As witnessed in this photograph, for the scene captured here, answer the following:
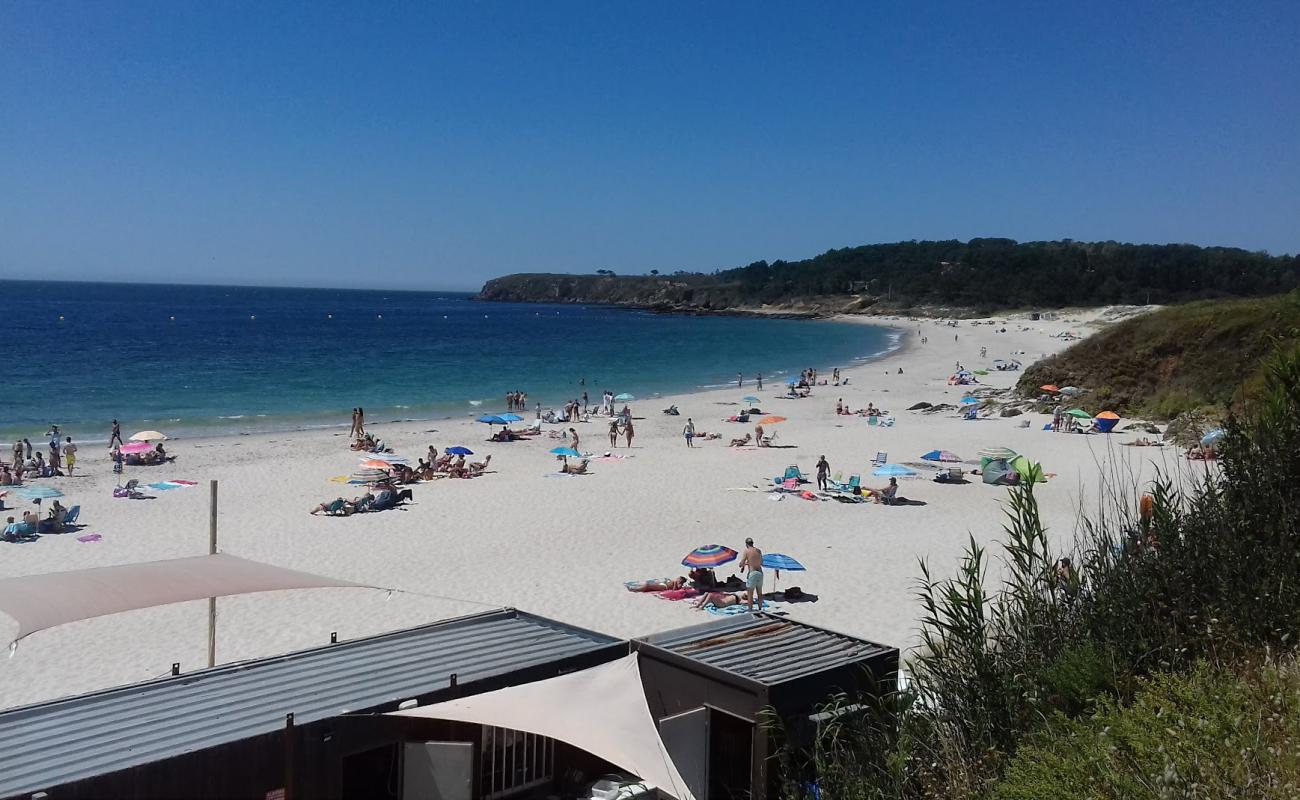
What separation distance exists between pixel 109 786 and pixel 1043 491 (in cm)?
1939

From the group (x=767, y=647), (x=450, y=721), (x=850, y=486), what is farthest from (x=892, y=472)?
(x=450, y=721)

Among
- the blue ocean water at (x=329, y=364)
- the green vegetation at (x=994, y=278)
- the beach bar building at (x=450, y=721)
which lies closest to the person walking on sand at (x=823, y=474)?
the beach bar building at (x=450, y=721)

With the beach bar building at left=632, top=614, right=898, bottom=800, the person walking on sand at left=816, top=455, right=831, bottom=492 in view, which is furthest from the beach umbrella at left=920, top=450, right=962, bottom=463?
the beach bar building at left=632, top=614, right=898, bottom=800

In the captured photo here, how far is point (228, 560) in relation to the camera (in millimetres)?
9359

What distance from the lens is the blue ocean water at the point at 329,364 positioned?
124ft

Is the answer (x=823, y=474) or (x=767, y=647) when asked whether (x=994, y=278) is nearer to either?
(x=823, y=474)

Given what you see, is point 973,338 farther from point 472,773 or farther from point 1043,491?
point 472,773

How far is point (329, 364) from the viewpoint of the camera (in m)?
57.9

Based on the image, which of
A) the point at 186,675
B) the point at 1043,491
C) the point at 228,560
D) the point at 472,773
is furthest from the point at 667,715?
the point at 1043,491

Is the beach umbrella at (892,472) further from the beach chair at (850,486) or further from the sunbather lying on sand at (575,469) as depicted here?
the sunbather lying on sand at (575,469)

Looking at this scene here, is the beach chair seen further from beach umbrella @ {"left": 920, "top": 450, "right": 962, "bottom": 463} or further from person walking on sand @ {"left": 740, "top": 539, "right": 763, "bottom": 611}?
person walking on sand @ {"left": 740, "top": 539, "right": 763, "bottom": 611}

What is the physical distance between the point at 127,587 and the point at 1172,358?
104 feet

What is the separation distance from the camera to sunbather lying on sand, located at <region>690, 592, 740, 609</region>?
43.2 ft

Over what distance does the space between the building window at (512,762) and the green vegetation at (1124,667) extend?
1747 mm
